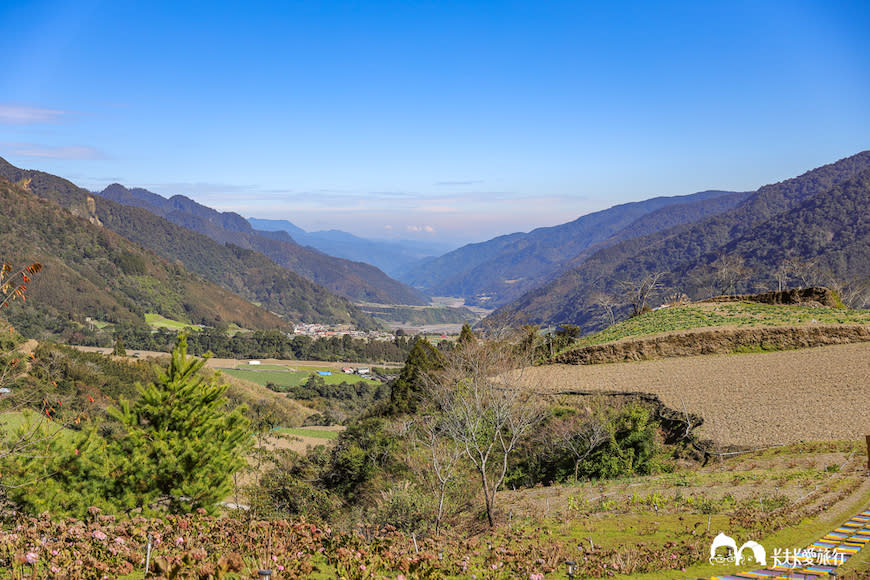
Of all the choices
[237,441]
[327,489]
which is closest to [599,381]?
[327,489]

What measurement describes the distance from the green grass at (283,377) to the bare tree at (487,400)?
54.4 meters

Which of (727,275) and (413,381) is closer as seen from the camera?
(413,381)

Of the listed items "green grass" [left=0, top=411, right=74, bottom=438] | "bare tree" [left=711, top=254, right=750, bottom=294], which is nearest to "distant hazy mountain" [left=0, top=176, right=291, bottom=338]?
"green grass" [left=0, top=411, right=74, bottom=438]

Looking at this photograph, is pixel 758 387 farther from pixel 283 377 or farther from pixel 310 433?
pixel 283 377

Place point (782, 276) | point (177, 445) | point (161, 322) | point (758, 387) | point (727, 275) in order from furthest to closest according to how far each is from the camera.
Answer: point (161, 322)
point (727, 275)
point (782, 276)
point (758, 387)
point (177, 445)

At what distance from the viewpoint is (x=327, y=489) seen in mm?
23578

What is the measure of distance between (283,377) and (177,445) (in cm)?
7573

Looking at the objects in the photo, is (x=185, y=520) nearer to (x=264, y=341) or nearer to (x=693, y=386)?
(x=693, y=386)

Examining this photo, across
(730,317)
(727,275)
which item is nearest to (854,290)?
(727,275)

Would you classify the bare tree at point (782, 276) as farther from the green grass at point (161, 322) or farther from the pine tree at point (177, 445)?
the green grass at point (161, 322)

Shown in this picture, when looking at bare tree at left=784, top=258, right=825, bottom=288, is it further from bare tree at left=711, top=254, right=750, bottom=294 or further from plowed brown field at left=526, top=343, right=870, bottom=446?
plowed brown field at left=526, top=343, right=870, bottom=446

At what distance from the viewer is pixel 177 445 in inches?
543

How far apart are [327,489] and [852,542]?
1894cm

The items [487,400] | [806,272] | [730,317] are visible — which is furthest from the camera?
[806,272]
